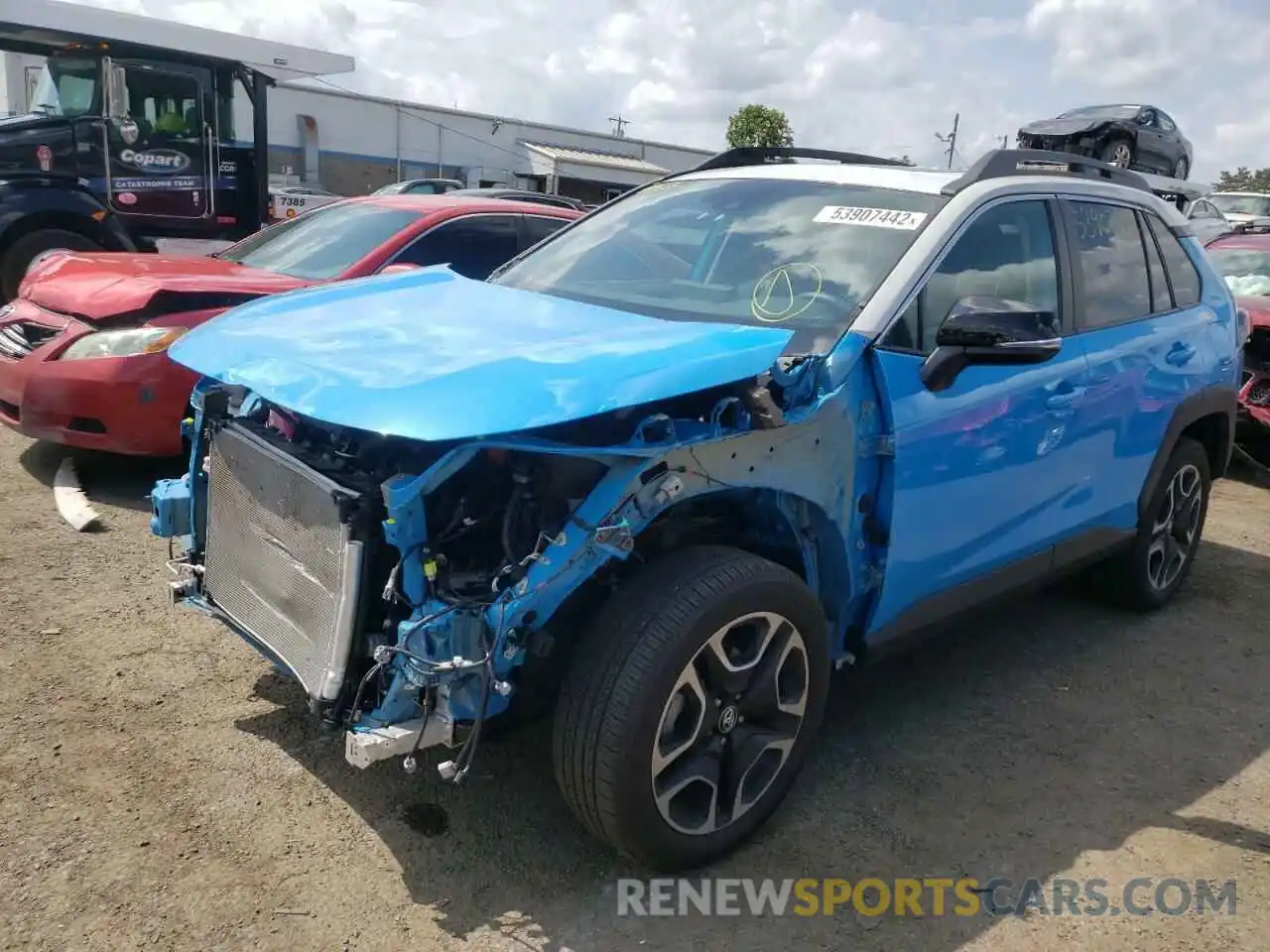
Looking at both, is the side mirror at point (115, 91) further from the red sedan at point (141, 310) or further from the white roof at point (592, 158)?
the white roof at point (592, 158)

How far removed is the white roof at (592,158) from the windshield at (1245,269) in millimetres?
26929

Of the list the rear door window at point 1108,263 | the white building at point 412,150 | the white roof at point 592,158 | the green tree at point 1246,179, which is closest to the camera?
the rear door window at point 1108,263

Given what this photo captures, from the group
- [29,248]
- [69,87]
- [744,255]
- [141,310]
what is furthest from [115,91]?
[744,255]

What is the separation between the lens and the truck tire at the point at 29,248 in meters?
7.92

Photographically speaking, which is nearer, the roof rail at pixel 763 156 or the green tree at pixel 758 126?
the roof rail at pixel 763 156

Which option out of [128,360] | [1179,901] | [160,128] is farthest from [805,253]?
[160,128]

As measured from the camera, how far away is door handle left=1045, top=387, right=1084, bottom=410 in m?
3.50

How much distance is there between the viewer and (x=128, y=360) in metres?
4.96

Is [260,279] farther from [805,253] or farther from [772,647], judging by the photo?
[772,647]

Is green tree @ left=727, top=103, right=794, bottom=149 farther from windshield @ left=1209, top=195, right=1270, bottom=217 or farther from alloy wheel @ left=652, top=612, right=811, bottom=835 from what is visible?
alloy wheel @ left=652, top=612, right=811, bottom=835

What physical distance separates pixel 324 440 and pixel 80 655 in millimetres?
1486

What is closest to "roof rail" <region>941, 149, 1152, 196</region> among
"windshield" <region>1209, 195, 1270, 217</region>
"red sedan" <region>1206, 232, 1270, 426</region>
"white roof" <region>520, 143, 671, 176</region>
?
"red sedan" <region>1206, 232, 1270, 426</region>

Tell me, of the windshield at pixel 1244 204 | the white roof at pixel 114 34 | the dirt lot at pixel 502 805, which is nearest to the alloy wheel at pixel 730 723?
the dirt lot at pixel 502 805

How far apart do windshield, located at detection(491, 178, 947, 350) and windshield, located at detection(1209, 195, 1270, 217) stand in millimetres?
20329
